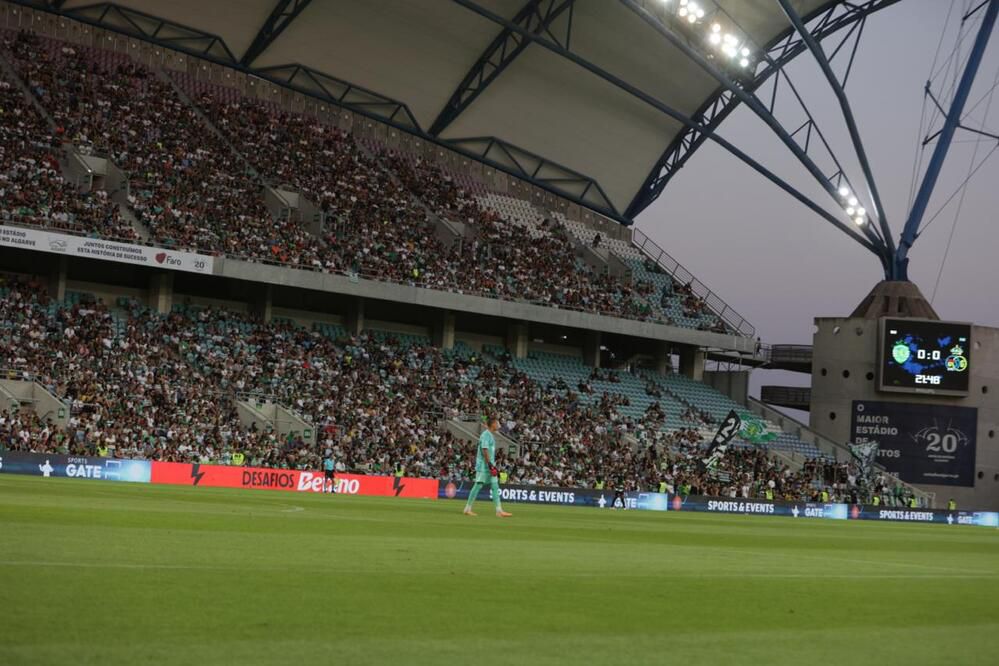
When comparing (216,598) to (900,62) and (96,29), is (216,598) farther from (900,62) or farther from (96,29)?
(900,62)

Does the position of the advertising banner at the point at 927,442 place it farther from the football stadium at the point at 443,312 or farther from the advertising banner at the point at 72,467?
the advertising banner at the point at 72,467

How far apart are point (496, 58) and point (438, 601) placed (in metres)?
58.6

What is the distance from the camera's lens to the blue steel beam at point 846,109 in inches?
2167

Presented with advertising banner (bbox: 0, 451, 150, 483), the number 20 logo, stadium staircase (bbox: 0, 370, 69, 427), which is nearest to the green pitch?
advertising banner (bbox: 0, 451, 150, 483)

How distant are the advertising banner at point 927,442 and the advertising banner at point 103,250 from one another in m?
40.0

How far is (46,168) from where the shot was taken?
48.8 m

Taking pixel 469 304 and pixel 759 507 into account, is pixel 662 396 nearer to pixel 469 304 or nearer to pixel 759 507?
pixel 469 304

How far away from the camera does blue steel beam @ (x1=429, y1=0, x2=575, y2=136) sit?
59062 millimetres

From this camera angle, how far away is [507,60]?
6281 centimetres

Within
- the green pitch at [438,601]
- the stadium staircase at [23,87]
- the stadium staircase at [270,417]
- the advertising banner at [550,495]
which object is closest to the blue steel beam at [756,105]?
the advertising banner at [550,495]

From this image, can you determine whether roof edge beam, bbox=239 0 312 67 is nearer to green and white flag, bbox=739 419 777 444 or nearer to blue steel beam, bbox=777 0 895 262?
Result: blue steel beam, bbox=777 0 895 262

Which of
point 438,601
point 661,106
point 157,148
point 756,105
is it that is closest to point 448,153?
point 661,106

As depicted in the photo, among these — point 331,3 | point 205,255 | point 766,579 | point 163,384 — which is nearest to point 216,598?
point 766,579

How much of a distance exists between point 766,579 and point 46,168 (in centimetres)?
4285
